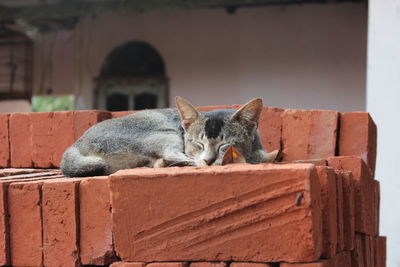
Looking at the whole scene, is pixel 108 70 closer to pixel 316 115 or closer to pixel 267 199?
pixel 316 115

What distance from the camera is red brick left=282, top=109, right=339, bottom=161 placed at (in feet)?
12.9

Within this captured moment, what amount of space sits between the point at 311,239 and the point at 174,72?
8.01m

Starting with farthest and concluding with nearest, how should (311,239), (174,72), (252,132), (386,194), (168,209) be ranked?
(174,72) → (386,194) → (252,132) → (168,209) → (311,239)

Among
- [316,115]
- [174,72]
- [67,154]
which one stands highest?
[174,72]

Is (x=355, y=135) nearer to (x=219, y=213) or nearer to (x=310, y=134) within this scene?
(x=310, y=134)

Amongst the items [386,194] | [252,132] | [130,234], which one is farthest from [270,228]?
[386,194]

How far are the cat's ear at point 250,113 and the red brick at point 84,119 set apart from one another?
1.21m

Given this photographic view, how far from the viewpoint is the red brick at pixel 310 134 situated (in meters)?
3.93

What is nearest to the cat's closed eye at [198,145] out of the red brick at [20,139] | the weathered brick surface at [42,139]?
the weathered brick surface at [42,139]

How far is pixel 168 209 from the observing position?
8.35 feet

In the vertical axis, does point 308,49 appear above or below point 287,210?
above

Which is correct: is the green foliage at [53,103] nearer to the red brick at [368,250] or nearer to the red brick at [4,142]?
the red brick at [4,142]

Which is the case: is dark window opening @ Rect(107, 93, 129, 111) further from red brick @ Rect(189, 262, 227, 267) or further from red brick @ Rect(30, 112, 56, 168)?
red brick @ Rect(189, 262, 227, 267)

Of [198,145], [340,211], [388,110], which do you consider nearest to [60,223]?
[198,145]
